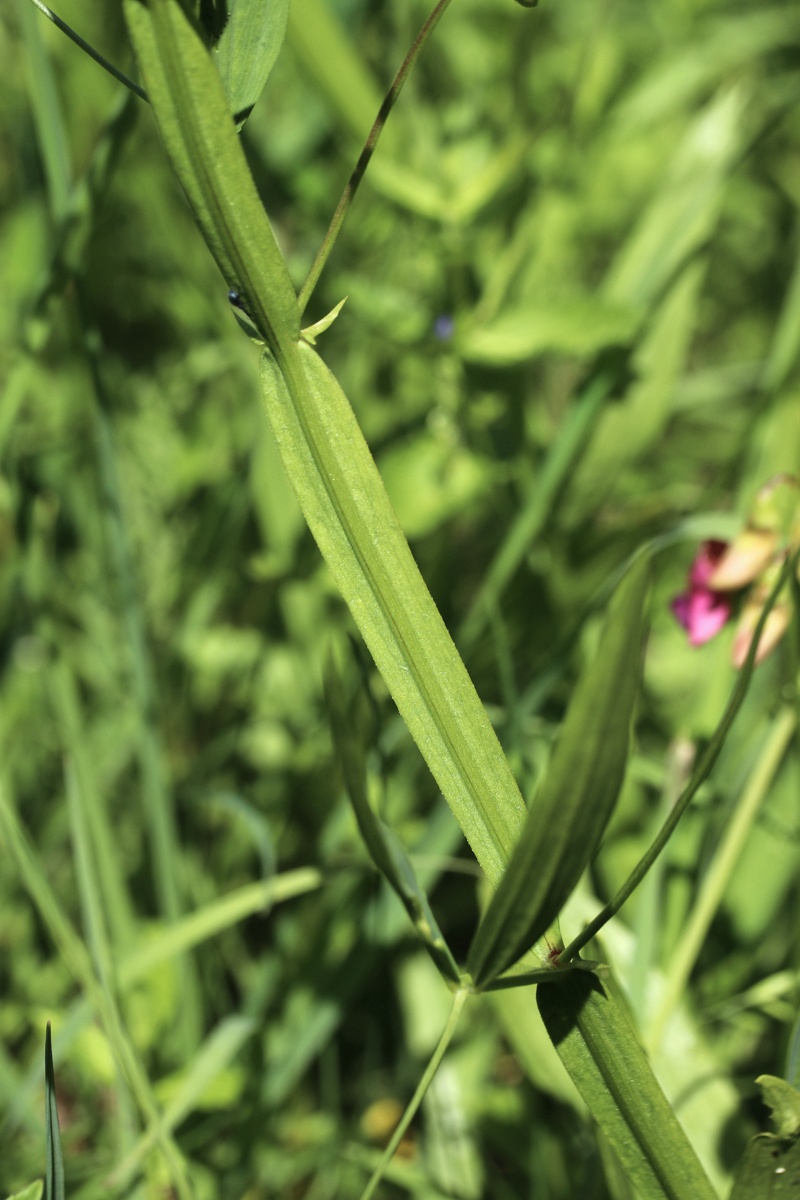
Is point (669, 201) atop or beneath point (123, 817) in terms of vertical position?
atop

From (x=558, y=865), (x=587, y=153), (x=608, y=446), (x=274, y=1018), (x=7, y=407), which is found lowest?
(x=274, y=1018)

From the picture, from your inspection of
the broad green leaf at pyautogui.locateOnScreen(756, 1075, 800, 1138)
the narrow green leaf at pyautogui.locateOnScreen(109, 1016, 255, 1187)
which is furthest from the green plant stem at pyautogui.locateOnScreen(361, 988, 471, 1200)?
the narrow green leaf at pyautogui.locateOnScreen(109, 1016, 255, 1187)

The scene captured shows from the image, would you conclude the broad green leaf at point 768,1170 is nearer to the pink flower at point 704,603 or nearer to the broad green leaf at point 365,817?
the broad green leaf at point 365,817

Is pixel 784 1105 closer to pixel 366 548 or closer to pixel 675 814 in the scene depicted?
pixel 675 814

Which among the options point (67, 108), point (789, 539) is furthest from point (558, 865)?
point (67, 108)

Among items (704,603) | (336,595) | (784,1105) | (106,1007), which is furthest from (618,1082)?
(336,595)

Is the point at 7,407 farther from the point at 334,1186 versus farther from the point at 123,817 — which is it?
the point at 334,1186
